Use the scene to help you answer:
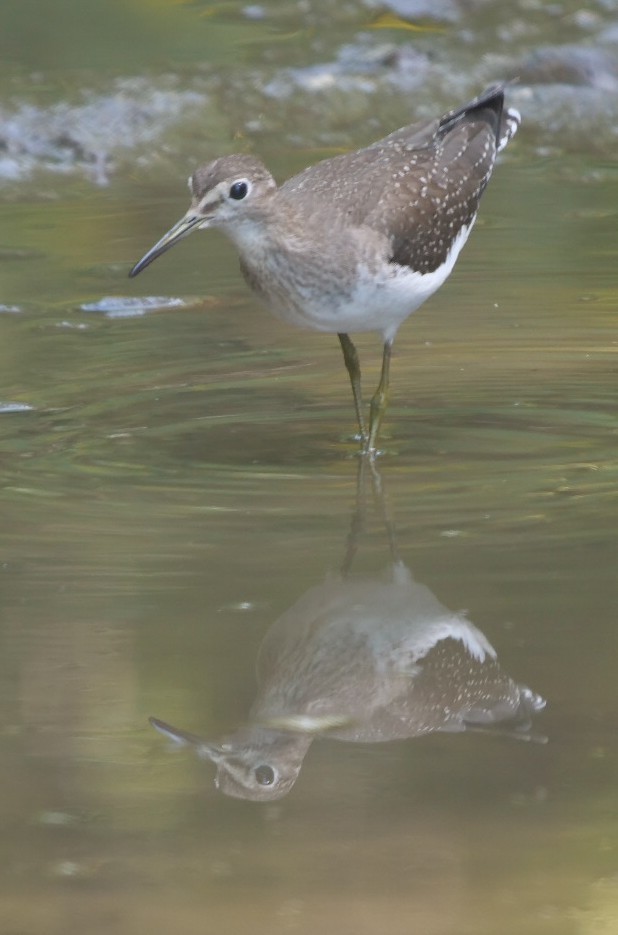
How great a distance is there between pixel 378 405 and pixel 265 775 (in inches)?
112

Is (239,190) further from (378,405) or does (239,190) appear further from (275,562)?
(275,562)

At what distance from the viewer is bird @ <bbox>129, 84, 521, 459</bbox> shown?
626 cm

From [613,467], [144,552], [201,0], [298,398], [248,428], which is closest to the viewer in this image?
[144,552]

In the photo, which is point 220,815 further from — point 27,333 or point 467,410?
point 27,333

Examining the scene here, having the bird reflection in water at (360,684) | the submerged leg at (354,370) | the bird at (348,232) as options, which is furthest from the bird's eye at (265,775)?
the submerged leg at (354,370)

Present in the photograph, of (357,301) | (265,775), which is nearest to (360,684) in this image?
(265,775)

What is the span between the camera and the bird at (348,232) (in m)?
6.26

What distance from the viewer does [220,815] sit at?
387cm

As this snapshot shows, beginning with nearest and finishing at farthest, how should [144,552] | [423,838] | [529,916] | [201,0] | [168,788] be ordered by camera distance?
[529,916], [423,838], [168,788], [144,552], [201,0]

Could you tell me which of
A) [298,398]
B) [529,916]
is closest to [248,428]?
[298,398]

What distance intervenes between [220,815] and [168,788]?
174 mm

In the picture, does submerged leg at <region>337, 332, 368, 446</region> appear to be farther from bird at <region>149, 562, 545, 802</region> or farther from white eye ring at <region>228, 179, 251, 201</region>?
bird at <region>149, 562, 545, 802</region>

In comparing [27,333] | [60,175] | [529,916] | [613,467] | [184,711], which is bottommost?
[60,175]

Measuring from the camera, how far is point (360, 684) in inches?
175
